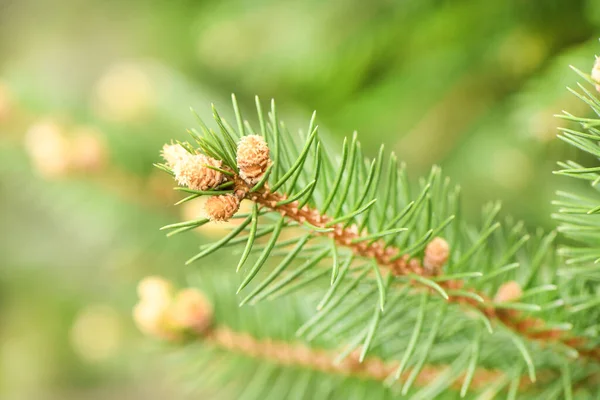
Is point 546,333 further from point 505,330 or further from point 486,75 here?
point 486,75

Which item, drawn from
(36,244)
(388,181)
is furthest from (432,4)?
(36,244)

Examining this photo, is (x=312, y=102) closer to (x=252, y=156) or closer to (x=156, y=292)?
(x=156, y=292)

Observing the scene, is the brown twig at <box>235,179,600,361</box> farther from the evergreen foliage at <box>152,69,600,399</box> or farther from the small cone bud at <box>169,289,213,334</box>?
the small cone bud at <box>169,289,213,334</box>

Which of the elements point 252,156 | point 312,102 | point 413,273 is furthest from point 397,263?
point 312,102

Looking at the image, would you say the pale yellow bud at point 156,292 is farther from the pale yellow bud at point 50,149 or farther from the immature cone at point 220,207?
the pale yellow bud at point 50,149

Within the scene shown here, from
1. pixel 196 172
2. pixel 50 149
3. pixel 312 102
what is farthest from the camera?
pixel 312 102

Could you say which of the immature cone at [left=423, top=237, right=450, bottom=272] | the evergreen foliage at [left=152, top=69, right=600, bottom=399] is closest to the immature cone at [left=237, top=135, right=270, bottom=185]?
the evergreen foliage at [left=152, top=69, right=600, bottom=399]

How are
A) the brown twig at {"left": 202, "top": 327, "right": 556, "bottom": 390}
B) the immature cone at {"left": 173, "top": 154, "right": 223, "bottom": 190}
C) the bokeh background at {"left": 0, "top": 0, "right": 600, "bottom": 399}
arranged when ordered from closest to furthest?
1. the immature cone at {"left": 173, "top": 154, "right": 223, "bottom": 190}
2. the brown twig at {"left": 202, "top": 327, "right": 556, "bottom": 390}
3. the bokeh background at {"left": 0, "top": 0, "right": 600, "bottom": 399}
